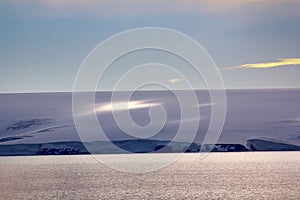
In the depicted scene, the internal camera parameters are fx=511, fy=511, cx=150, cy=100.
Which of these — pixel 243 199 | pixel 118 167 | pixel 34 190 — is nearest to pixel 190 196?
pixel 243 199

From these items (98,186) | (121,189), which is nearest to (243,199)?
(121,189)

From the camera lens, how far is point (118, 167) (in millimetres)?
181000

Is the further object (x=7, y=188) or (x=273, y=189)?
(x=7, y=188)

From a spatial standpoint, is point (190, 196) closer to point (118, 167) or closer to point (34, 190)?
point (34, 190)

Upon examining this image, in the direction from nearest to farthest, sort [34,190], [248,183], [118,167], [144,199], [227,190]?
[144,199] → [227,190] → [34,190] → [248,183] → [118,167]

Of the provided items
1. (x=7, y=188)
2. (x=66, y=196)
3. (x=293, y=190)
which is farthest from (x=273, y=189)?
(x=7, y=188)

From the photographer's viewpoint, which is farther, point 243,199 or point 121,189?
point 121,189

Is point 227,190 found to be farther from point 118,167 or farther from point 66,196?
point 118,167

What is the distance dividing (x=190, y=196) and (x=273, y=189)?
20716mm

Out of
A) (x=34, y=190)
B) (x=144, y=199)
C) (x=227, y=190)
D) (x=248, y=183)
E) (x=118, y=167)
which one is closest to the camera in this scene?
(x=144, y=199)

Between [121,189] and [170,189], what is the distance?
32.7 feet

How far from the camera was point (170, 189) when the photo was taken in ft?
299

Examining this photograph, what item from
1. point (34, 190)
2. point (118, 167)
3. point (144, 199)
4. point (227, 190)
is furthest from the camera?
point (118, 167)

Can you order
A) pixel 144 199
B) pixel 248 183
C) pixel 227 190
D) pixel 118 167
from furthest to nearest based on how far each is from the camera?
pixel 118 167, pixel 248 183, pixel 227 190, pixel 144 199
